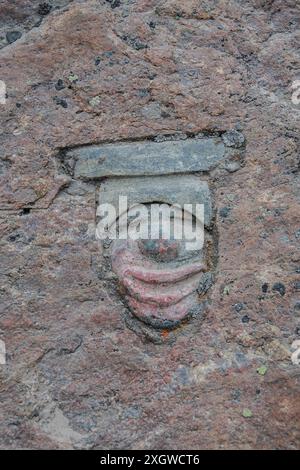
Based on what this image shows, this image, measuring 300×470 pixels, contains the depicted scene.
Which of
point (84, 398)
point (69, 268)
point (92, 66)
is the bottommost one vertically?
point (84, 398)

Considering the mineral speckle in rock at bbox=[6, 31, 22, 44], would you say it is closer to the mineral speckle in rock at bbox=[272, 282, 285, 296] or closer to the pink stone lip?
the pink stone lip

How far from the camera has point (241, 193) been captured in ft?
4.48

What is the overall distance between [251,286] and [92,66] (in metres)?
0.58

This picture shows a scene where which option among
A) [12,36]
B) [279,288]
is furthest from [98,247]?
[12,36]

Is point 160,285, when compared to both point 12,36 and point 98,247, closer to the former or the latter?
point 98,247

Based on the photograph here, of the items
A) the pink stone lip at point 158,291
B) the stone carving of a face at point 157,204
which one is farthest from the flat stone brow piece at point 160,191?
the pink stone lip at point 158,291

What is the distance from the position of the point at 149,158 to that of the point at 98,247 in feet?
0.72

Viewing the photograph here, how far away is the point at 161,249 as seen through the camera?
52.6 inches

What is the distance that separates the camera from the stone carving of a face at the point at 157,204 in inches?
52.2

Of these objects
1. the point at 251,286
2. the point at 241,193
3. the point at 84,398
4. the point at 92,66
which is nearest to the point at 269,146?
the point at 241,193

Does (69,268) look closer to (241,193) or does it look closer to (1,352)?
(1,352)

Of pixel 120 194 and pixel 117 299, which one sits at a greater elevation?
pixel 120 194

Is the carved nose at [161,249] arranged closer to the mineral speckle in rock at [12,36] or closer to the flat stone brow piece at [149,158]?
the flat stone brow piece at [149,158]

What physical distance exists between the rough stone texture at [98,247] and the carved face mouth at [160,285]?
35mm
